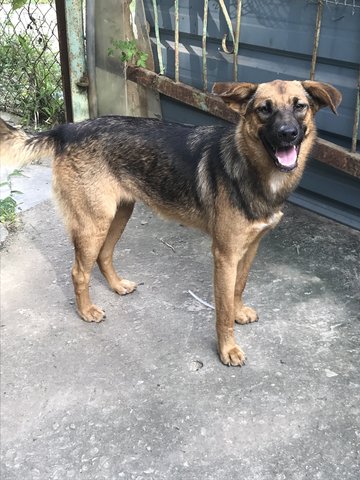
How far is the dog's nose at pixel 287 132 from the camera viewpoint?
243 centimetres

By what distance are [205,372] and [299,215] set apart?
1.93 meters

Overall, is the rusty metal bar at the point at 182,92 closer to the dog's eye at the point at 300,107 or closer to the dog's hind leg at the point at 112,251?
the dog's hind leg at the point at 112,251

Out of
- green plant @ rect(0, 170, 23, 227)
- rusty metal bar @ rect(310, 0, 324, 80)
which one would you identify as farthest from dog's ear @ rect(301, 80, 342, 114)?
green plant @ rect(0, 170, 23, 227)

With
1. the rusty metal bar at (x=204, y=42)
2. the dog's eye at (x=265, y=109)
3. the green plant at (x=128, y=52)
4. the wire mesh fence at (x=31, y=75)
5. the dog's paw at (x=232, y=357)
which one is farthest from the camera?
the wire mesh fence at (x=31, y=75)

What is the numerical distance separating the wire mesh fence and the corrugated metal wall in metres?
1.87

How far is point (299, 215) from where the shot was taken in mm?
4406

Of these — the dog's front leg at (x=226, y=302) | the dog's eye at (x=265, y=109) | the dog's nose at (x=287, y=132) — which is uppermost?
the dog's eye at (x=265, y=109)

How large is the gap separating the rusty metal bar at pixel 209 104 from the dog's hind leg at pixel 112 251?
3.84ft

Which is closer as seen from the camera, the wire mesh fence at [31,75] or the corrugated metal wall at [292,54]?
the corrugated metal wall at [292,54]

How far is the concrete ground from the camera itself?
243 cm

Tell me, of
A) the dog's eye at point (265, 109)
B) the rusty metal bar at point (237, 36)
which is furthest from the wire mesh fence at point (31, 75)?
the dog's eye at point (265, 109)

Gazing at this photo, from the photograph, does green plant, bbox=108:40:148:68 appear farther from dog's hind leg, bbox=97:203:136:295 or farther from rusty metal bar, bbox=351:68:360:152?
rusty metal bar, bbox=351:68:360:152

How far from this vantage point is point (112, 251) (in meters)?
3.59

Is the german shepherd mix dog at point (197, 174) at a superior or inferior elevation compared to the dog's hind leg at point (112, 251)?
superior
